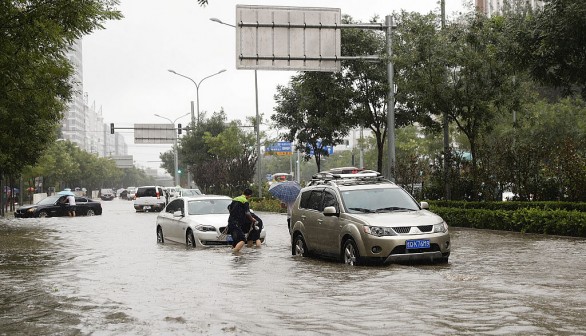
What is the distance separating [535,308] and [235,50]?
57.9 feet

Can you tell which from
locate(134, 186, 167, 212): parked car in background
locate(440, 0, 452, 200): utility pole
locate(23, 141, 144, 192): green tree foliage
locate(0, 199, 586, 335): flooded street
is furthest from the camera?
locate(23, 141, 144, 192): green tree foliage

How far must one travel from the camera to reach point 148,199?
53.6 m

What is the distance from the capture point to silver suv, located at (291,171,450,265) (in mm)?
14547

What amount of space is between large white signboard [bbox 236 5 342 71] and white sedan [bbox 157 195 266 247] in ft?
18.2

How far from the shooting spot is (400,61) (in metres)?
27.9

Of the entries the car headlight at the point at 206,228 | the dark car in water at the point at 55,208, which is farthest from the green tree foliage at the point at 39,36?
the dark car in water at the point at 55,208

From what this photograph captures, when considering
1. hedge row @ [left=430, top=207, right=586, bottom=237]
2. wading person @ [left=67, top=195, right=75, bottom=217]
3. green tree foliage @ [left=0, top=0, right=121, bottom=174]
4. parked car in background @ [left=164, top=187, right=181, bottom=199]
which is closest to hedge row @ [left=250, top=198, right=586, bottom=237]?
hedge row @ [left=430, top=207, right=586, bottom=237]

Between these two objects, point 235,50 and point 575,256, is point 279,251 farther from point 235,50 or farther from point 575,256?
point 235,50

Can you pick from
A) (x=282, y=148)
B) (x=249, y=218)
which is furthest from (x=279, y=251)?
(x=282, y=148)

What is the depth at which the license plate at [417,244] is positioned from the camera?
1450 cm

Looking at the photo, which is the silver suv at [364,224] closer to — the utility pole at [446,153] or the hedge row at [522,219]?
the hedge row at [522,219]

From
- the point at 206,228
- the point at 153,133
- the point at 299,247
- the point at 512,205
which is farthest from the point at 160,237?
the point at 153,133

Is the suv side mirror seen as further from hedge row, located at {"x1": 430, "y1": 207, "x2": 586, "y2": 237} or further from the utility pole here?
the utility pole

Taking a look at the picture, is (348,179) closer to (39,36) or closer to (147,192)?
(39,36)
